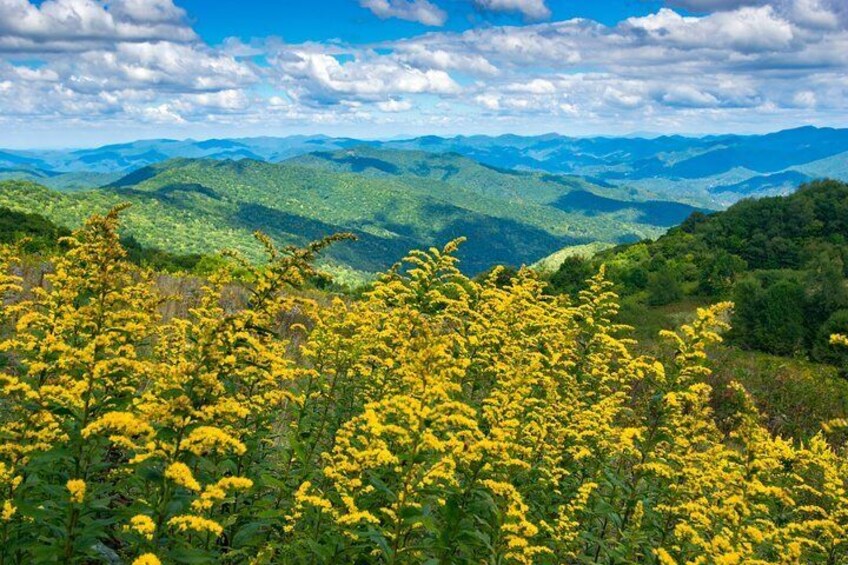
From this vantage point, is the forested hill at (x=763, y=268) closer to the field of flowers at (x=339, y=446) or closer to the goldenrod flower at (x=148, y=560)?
the field of flowers at (x=339, y=446)

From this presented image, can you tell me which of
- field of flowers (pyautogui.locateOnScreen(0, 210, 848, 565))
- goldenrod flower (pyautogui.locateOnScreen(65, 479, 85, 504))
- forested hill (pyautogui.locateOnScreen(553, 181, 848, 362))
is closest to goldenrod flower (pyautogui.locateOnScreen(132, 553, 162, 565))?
field of flowers (pyautogui.locateOnScreen(0, 210, 848, 565))

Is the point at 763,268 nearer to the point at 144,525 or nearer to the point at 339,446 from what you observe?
the point at 339,446

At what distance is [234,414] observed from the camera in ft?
19.9

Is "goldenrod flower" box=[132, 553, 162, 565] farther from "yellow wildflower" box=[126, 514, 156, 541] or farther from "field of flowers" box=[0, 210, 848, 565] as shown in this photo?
"yellow wildflower" box=[126, 514, 156, 541]

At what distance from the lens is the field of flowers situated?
Result: 224 inches

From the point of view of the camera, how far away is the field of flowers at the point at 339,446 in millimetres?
5684

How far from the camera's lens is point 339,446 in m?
6.87

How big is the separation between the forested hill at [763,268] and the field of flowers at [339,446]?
2496 centimetres

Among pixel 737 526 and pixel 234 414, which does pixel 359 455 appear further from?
pixel 737 526

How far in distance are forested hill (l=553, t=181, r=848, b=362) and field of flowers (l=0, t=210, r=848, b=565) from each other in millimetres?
24955

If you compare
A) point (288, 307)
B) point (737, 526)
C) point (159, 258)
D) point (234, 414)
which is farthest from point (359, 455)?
point (159, 258)

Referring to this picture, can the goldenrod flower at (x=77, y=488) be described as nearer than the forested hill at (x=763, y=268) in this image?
Yes

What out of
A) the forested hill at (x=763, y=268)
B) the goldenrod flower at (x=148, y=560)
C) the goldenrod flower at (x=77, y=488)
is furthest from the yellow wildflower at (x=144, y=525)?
the forested hill at (x=763, y=268)

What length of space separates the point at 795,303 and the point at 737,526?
1788 inches
